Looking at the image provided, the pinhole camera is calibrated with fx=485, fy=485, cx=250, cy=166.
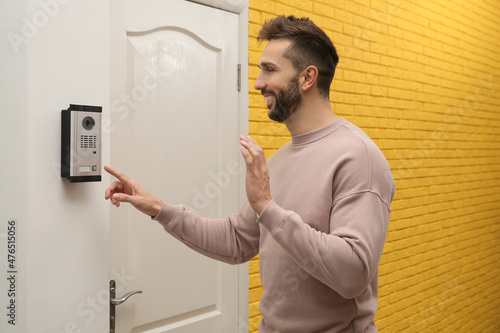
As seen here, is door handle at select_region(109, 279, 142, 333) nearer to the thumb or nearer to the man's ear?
the thumb

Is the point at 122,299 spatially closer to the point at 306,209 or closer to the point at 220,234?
the point at 220,234

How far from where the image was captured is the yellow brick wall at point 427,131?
3246 mm

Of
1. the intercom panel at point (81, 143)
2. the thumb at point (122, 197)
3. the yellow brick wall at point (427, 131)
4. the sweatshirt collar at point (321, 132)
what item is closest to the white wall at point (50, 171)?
the intercom panel at point (81, 143)

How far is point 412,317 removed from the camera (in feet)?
13.1

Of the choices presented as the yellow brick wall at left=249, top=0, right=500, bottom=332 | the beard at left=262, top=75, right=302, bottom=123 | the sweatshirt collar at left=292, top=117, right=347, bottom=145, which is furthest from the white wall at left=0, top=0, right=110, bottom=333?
the yellow brick wall at left=249, top=0, right=500, bottom=332

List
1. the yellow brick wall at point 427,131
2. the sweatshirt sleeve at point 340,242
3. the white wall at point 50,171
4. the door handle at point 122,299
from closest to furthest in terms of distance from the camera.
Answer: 1. the sweatshirt sleeve at point 340,242
2. the white wall at point 50,171
3. the door handle at point 122,299
4. the yellow brick wall at point 427,131

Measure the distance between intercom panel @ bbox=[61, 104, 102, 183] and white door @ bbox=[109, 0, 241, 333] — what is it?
312 millimetres

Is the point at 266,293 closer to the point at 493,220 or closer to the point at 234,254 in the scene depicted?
the point at 234,254

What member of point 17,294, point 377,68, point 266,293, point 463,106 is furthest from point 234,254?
point 463,106

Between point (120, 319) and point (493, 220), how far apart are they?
177 inches

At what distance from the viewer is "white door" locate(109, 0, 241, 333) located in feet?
6.87

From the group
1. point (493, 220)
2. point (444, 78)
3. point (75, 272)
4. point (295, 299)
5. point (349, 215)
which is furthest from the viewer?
point (493, 220)

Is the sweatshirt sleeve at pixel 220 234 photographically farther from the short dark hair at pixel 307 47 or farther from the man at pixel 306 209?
the short dark hair at pixel 307 47

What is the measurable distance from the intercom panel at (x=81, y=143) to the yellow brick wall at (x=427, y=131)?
106 cm
